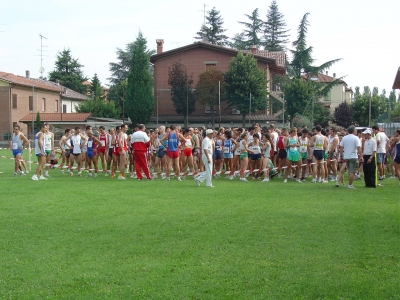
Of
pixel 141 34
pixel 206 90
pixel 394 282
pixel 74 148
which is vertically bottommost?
pixel 394 282

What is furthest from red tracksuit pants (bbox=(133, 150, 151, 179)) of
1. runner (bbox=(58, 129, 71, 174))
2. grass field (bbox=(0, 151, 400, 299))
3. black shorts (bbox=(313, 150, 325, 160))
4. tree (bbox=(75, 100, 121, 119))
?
tree (bbox=(75, 100, 121, 119))

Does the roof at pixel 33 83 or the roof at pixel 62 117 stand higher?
the roof at pixel 33 83

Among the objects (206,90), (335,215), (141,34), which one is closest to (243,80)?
(206,90)

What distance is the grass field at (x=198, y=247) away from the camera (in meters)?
6.09

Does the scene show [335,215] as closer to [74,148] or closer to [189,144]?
[189,144]

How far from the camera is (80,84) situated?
3632 inches

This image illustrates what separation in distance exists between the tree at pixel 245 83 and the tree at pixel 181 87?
16.5ft

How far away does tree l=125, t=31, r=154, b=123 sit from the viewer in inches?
2274

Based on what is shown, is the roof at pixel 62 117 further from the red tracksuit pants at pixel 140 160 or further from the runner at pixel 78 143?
the red tracksuit pants at pixel 140 160

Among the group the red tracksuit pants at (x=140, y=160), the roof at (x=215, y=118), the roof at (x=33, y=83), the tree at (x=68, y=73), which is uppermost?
the tree at (x=68, y=73)

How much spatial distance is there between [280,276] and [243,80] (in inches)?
1826

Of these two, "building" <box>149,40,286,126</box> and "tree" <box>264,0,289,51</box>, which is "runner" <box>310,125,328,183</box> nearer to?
"building" <box>149,40,286,126</box>

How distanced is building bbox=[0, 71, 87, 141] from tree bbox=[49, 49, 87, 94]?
12.5m

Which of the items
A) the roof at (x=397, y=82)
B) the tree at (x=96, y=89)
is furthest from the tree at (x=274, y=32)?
the roof at (x=397, y=82)
